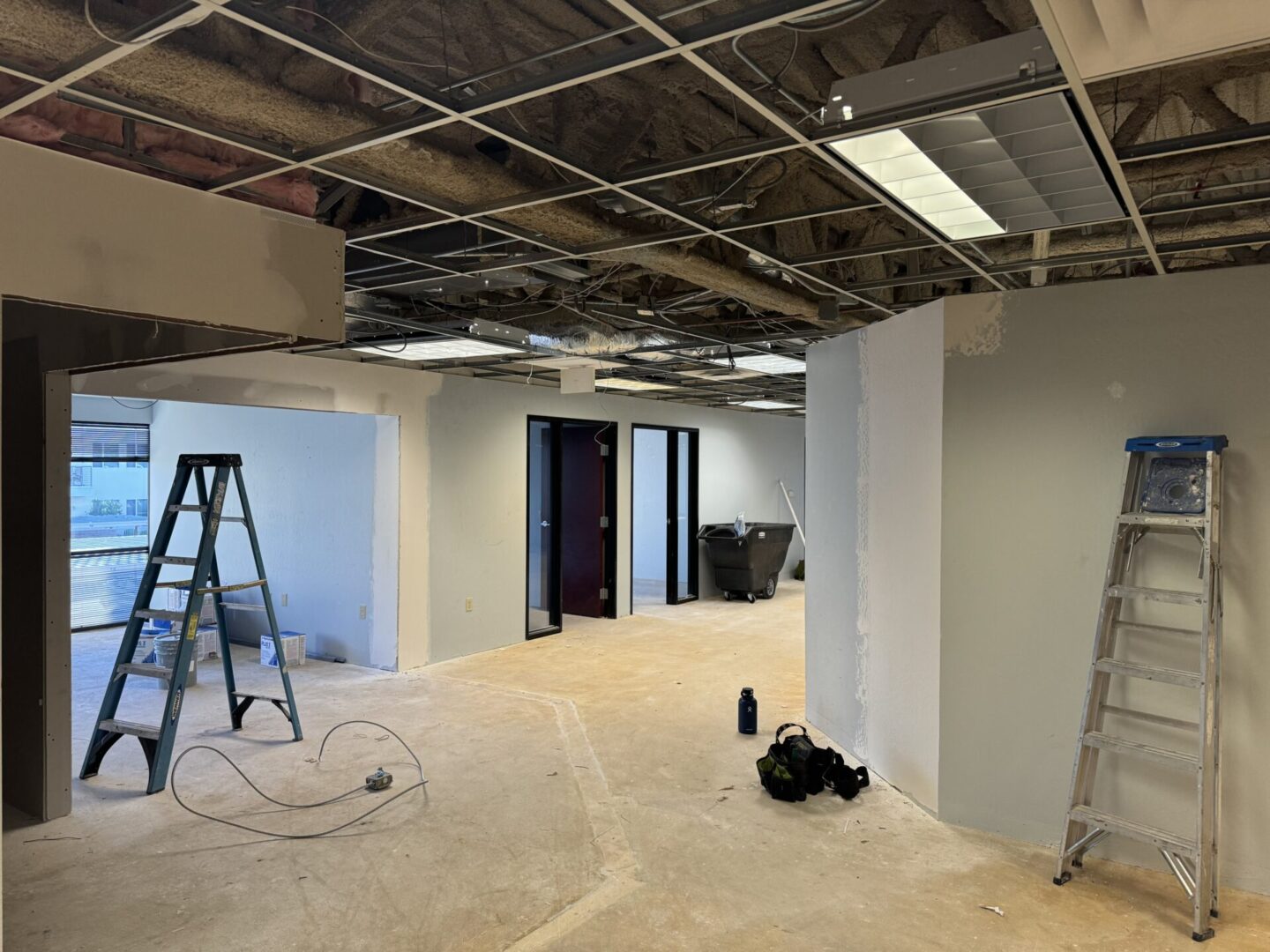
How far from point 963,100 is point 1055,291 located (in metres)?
1.64

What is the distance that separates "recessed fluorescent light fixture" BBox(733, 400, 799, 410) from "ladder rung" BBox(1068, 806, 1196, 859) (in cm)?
660

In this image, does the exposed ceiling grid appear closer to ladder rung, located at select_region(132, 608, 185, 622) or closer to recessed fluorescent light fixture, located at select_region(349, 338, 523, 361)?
recessed fluorescent light fixture, located at select_region(349, 338, 523, 361)

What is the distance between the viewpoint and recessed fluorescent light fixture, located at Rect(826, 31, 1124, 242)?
1854mm

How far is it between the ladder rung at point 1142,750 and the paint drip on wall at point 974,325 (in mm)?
1536

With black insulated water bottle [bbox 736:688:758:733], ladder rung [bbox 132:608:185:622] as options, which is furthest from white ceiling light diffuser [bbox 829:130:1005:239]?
ladder rung [bbox 132:608:185:622]

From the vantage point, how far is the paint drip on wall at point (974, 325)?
11.2 ft

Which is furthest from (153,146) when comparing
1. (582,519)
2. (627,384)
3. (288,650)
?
(582,519)

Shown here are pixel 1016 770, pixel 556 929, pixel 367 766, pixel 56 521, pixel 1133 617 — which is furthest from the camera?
pixel 367 766

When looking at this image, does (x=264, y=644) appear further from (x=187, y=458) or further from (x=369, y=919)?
(x=369, y=919)

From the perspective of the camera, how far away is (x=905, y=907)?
2852mm

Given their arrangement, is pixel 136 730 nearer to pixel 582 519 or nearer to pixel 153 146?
pixel 153 146

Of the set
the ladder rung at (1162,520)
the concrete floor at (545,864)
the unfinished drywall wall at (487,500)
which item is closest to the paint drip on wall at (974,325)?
the ladder rung at (1162,520)

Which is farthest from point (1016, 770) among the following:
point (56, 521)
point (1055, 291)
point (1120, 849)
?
point (56, 521)

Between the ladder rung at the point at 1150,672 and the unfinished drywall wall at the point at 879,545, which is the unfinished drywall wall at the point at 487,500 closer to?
the unfinished drywall wall at the point at 879,545
